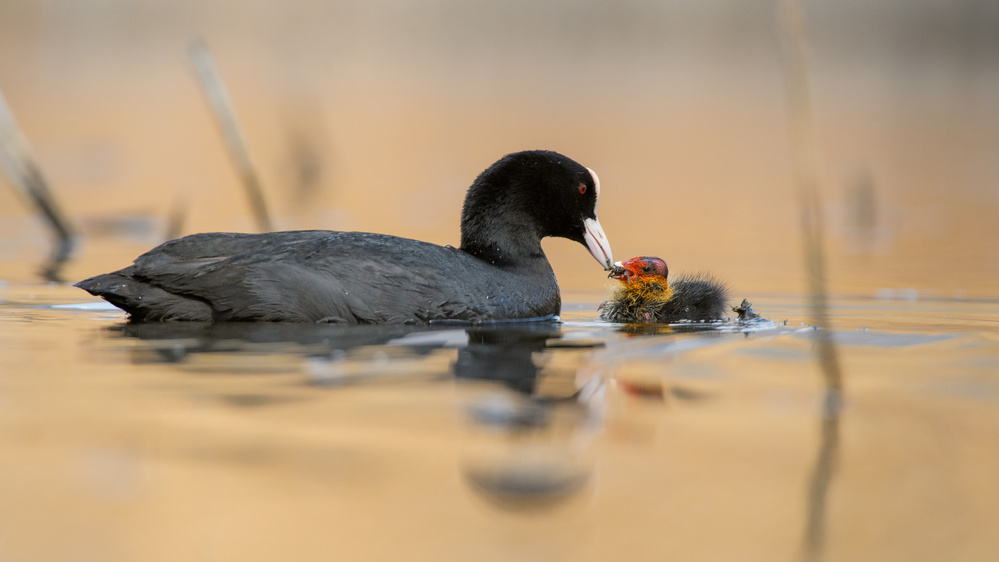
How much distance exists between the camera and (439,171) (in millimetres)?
16500

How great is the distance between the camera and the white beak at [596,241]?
5.98 meters

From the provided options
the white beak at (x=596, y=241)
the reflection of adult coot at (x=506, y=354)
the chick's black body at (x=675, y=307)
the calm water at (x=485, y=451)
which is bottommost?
the calm water at (x=485, y=451)

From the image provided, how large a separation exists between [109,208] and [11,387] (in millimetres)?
9052

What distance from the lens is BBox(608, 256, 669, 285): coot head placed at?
19.5 feet

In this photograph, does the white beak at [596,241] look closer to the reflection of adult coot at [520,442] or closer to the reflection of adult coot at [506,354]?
the reflection of adult coot at [506,354]

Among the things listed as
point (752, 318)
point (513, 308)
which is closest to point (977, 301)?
point (752, 318)

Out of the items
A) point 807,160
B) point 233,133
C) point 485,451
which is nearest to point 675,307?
point 807,160

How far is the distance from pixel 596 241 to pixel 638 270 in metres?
0.28

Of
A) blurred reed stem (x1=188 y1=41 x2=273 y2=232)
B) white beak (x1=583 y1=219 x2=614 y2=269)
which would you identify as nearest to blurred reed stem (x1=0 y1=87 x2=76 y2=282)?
blurred reed stem (x1=188 y1=41 x2=273 y2=232)

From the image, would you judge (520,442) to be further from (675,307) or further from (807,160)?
(675,307)

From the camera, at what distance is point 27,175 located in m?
7.81

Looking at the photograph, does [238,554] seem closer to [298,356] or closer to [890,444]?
[890,444]

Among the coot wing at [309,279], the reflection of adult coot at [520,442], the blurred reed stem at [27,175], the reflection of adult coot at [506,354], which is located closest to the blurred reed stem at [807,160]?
the reflection of adult coot at [520,442]

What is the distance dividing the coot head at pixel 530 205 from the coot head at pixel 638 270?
0.34 feet
